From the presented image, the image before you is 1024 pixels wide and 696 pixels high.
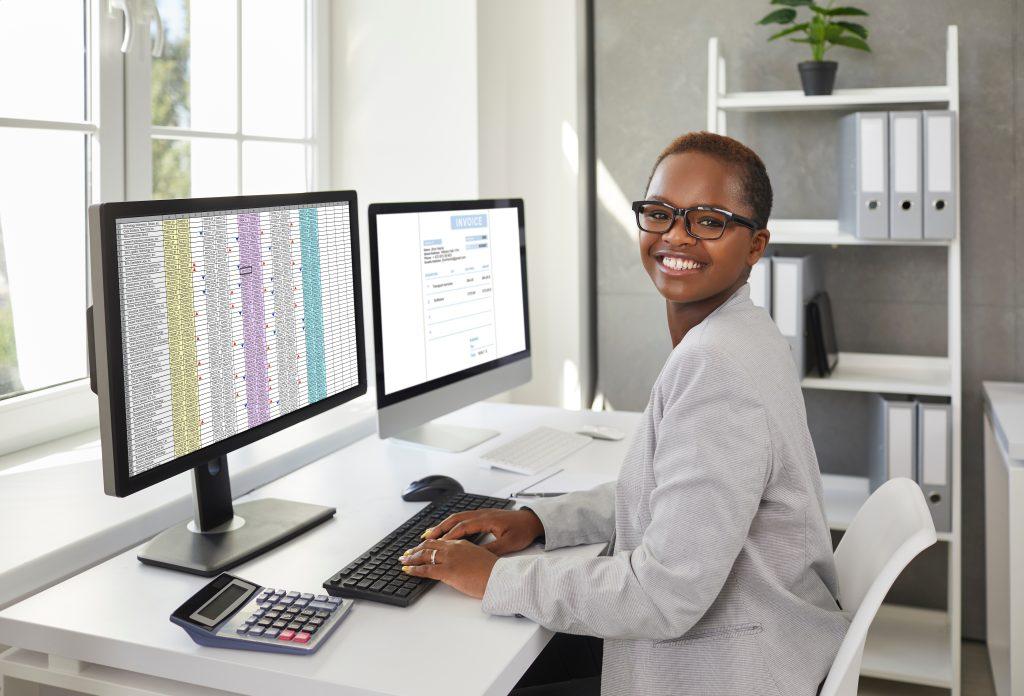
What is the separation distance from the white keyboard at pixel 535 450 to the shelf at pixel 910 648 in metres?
1.11

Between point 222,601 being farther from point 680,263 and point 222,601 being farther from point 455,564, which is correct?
point 680,263

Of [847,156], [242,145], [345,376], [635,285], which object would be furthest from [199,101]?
[847,156]

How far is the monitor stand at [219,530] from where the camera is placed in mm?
1412

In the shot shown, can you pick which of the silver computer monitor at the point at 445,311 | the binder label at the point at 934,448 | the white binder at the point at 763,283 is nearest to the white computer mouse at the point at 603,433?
the silver computer monitor at the point at 445,311

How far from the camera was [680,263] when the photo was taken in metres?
1.35

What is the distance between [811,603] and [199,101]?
1794 mm

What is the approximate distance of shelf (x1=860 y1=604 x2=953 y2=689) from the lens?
8.47 feet

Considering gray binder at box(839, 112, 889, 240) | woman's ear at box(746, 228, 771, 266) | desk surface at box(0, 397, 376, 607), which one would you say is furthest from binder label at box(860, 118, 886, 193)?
desk surface at box(0, 397, 376, 607)

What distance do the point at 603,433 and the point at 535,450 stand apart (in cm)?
20

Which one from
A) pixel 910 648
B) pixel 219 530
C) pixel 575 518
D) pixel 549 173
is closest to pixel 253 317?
pixel 219 530

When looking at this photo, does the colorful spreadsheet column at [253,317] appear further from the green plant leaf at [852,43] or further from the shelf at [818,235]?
the green plant leaf at [852,43]

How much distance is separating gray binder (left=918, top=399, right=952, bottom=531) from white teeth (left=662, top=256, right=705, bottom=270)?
1.55m

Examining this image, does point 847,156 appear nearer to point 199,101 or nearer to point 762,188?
point 762,188

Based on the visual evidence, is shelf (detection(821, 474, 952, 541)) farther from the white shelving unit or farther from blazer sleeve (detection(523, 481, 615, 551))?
blazer sleeve (detection(523, 481, 615, 551))
